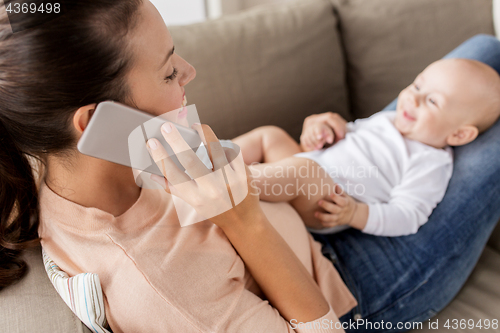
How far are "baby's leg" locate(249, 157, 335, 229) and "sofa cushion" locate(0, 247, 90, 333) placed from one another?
491 mm

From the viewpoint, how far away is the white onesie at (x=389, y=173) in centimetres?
103

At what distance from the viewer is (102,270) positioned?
0.65 m

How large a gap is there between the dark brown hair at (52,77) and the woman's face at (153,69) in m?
0.02

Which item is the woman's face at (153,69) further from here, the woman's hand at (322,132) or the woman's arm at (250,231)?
the woman's hand at (322,132)

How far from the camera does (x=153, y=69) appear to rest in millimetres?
632

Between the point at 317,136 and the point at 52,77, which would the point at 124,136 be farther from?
the point at 317,136

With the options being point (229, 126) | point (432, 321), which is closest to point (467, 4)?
point (229, 126)

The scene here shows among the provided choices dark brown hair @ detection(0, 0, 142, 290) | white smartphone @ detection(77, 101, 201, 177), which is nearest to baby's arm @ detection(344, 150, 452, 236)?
white smartphone @ detection(77, 101, 201, 177)

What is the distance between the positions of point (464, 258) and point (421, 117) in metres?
0.46

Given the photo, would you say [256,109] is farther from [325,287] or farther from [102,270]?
[102,270]

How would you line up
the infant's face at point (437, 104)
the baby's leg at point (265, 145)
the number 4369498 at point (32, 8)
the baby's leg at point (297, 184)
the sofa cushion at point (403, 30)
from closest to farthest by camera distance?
the number 4369498 at point (32, 8) < the baby's leg at point (297, 184) < the infant's face at point (437, 104) < the baby's leg at point (265, 145) < the sofa cushion at point (403, 30)

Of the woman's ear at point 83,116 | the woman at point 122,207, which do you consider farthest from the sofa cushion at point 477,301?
the woman's ear at point 83,116

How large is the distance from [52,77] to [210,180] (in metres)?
0.30

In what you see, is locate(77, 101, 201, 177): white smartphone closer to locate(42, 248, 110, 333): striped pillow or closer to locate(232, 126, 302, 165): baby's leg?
locate(42, 248, 110, 333): striped pillow
